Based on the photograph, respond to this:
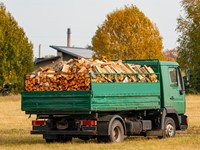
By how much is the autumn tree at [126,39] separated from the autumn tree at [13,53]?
800cm

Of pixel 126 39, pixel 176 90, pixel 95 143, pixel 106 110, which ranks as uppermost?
pixel 126 39

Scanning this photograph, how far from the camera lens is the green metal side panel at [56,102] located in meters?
19.5

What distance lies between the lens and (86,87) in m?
19.6

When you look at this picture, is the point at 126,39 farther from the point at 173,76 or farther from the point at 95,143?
the point at 95,143

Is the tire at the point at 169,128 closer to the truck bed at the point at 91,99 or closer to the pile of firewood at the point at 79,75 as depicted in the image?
the truck bed at the point at 91,99

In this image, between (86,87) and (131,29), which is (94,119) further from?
(131,29)

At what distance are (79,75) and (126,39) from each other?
48.4 metres

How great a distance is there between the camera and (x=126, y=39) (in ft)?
223

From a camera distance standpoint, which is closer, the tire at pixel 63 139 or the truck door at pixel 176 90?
the tire at pixel 63 139

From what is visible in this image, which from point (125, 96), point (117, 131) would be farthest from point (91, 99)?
point (117, 131)

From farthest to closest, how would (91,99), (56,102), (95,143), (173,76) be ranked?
1. (173,76)
2. (95,143)
3. (56,102)
4. (91,99)

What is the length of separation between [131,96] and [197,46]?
51540 millimetres

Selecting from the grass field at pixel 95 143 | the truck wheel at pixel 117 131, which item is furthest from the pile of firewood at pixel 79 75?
the grass field at pixel 95 143

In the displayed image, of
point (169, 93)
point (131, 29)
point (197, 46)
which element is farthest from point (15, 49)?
point (169, 93)
